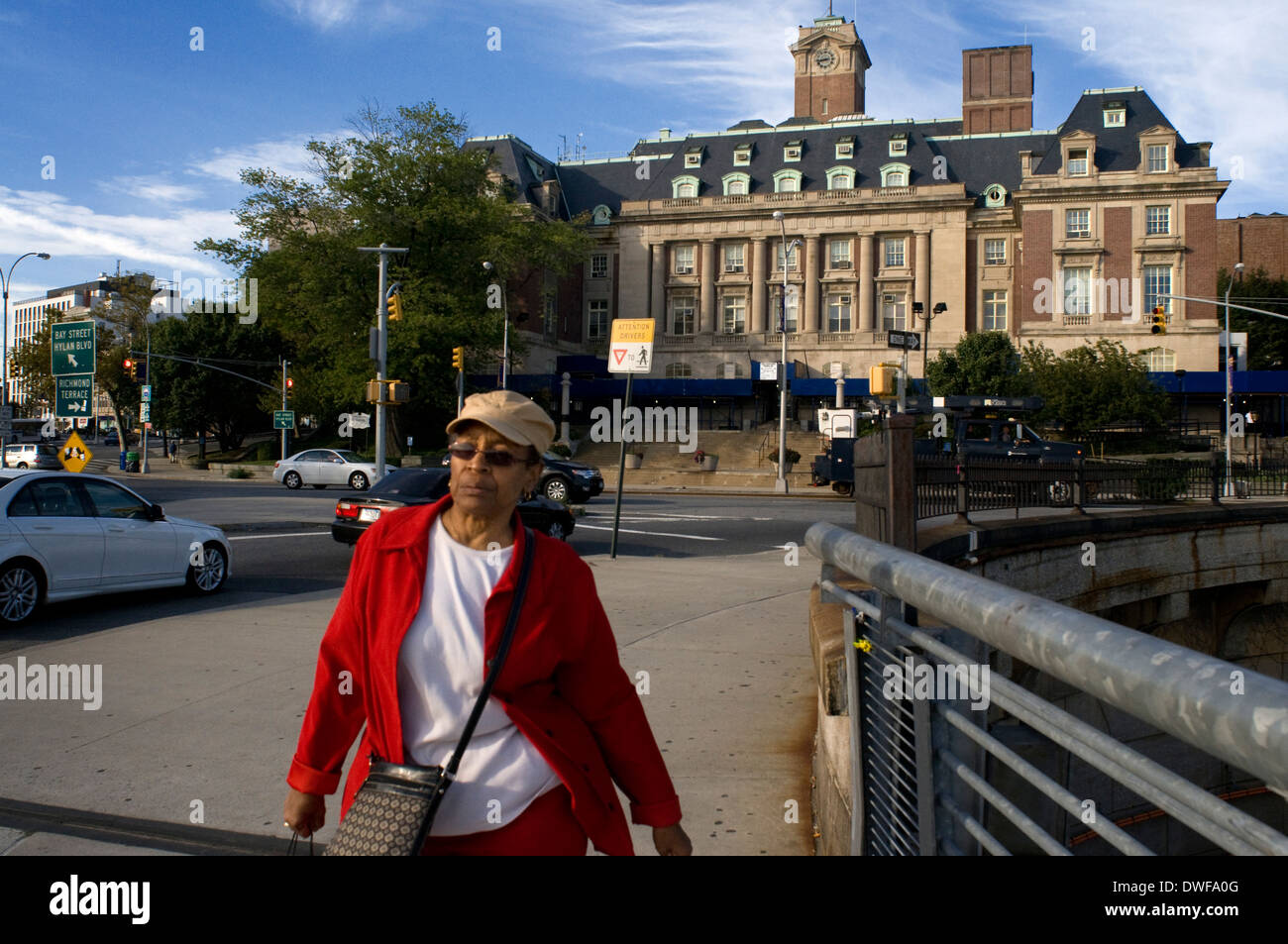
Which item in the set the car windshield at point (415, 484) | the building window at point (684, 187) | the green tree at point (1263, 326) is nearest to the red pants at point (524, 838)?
the car windshield at point (415, 484)

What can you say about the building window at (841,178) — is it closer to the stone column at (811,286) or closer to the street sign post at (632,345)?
the stone column at (811,286)

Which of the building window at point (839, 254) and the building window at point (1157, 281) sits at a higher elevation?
the building window at point (839, 254)

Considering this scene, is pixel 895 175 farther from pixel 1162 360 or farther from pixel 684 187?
pixel 1162 360

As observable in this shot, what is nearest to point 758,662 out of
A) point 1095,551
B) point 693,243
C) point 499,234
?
point 1095,551

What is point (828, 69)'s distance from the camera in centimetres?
8412

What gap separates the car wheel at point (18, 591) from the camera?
986 centimetres

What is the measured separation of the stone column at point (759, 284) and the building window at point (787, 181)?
368cm

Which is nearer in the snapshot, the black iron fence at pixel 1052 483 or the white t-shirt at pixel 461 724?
the white t-shirt at pixel 461 724

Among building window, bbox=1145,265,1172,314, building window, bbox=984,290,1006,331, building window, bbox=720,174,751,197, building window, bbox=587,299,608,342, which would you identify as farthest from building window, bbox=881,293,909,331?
building window, bbox=587,299,608,342

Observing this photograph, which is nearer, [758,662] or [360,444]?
[758,662]

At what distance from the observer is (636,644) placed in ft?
29.7

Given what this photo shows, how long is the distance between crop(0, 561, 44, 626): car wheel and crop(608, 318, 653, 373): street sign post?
6986mm

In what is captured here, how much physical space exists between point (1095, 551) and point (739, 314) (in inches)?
2439
